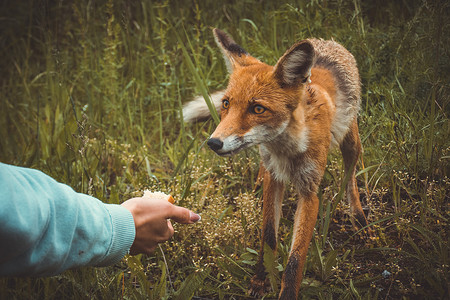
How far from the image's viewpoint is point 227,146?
2.13m

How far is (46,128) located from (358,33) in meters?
3.46

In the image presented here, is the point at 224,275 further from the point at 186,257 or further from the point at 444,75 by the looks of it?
the point at 444,75

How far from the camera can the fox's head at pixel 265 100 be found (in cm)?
223

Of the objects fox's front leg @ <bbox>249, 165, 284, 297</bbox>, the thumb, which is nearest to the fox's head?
fox's front leg @ <bbox>249, 165, 284, 297</bbox>

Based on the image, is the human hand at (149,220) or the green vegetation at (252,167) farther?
the green vegetation at (252,167)

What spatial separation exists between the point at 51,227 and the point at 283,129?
1.56 meters

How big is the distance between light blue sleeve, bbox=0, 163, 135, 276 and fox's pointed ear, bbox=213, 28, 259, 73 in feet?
5.39

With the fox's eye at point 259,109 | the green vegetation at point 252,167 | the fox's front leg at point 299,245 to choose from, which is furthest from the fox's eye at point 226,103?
the fox's front leg at point 299,245

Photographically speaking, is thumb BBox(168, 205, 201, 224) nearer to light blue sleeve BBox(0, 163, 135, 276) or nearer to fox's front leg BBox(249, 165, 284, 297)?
light blue sleeve BBox(0, 163, 135, 276)

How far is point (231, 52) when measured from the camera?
2789 millimetres

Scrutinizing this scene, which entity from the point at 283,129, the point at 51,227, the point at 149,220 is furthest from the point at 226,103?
the point at 51,227

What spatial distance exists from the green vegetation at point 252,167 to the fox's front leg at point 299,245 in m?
0.11

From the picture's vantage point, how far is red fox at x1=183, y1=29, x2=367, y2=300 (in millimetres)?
2229

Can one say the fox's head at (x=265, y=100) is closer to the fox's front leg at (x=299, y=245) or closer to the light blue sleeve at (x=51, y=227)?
the fox's front leg at (x=299, y=245)
